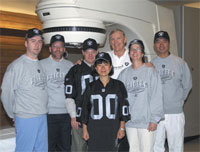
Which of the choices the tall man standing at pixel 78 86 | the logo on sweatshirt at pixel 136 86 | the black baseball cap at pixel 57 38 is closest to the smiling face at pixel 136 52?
the logo on sweatshirt at pixel 136 86

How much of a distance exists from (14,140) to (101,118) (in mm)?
665

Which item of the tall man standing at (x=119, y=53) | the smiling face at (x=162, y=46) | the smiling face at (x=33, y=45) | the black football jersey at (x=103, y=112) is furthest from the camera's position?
the smiling face at (x=162, y=46)

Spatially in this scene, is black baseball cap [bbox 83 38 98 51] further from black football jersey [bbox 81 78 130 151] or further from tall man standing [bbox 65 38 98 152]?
black football jersey [bbox 81 78 130 151]

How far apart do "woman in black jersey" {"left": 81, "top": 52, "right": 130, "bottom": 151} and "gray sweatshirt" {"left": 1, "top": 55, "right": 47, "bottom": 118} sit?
1.06 ft

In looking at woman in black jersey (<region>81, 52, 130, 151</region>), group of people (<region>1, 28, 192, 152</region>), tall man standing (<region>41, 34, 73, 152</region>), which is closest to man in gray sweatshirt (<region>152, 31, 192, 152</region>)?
group of people (<region>1, 28, 192, 152</region>)

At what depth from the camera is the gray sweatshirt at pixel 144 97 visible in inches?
71.2

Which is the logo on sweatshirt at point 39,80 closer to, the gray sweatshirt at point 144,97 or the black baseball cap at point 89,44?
the black baseball cap at point 89,44

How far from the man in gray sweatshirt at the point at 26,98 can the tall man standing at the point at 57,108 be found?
8.4 inches

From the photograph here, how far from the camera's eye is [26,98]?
1.76 meters

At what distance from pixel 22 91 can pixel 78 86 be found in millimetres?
394

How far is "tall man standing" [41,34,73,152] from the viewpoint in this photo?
6.68ft

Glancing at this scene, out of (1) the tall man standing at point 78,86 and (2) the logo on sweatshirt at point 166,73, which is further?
(2) the logo on sweatshirt at point 166,73

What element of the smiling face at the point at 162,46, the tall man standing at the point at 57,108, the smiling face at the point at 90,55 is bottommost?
the tall man standing at the point at 57,108

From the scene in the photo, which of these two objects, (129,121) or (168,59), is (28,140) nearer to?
(129,121)
